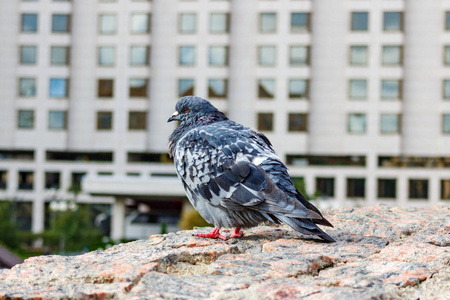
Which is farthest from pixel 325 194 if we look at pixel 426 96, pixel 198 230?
pixel 198 230

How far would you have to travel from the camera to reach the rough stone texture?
3229 millimetres

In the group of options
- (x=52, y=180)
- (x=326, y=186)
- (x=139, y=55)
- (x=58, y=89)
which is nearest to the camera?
(x=326, y=186)

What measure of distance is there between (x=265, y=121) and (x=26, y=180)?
1966cm

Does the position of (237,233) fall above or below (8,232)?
above

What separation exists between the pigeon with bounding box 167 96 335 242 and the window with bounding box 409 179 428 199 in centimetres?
4329

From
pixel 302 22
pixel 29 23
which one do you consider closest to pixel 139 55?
pixel 29 23

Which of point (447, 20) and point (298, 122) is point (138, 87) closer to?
point (298, 122)

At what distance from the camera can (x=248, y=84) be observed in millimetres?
46344

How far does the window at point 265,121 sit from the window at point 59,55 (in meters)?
15.4

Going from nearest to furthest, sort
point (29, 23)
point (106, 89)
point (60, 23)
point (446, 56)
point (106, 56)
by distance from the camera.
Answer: point (446, 56) < point (106, 56) < point (60, 23) < point (106, 89) < point (29, 23)

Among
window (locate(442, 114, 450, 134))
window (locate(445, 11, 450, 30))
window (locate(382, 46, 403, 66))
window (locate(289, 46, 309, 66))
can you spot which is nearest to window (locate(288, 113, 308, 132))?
window (locate(289, 46, 309, 66))

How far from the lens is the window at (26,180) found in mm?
49656

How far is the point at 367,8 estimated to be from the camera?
45219mm

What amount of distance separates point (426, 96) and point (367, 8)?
7.67 m
